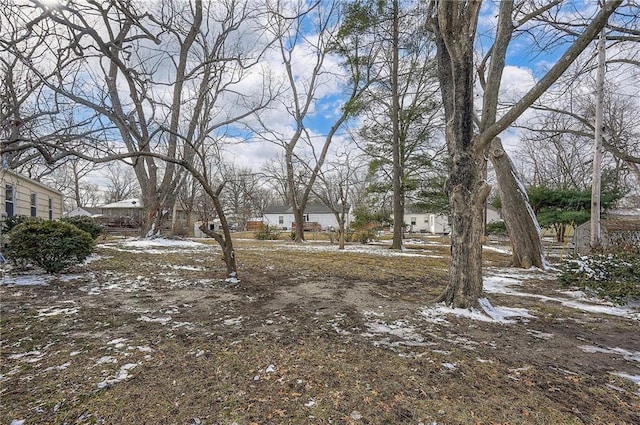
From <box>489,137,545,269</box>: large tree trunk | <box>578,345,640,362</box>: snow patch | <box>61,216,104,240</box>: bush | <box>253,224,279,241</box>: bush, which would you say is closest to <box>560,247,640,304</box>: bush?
<box>578,345,640,362</box>: snow patch

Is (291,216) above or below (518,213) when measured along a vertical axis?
above

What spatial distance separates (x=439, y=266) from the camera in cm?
800

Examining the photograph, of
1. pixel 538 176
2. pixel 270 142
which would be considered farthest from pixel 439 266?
pixel 538 176

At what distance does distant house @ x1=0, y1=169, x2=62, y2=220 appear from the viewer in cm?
882

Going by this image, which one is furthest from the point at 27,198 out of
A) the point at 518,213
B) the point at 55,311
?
the point at 518,213

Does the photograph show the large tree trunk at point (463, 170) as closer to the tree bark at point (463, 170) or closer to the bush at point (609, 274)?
the tree bark at point (463, 170)

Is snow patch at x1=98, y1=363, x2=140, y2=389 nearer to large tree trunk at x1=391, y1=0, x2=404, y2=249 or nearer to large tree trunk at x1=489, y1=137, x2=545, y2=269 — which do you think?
large tree trunk at x1=489, y1=137, x2=545, y2=269

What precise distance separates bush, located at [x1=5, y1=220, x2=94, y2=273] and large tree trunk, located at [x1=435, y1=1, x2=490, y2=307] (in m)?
5.98

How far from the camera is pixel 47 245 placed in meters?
5.07

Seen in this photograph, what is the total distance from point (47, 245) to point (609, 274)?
28.9 feet

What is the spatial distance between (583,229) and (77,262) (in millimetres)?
12809

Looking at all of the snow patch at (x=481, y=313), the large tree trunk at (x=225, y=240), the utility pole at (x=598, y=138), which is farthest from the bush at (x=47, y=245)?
the utility pole at (x=598, y=138)

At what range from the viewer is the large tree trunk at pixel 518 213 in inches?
309

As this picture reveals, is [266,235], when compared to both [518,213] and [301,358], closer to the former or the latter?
[518,213]
